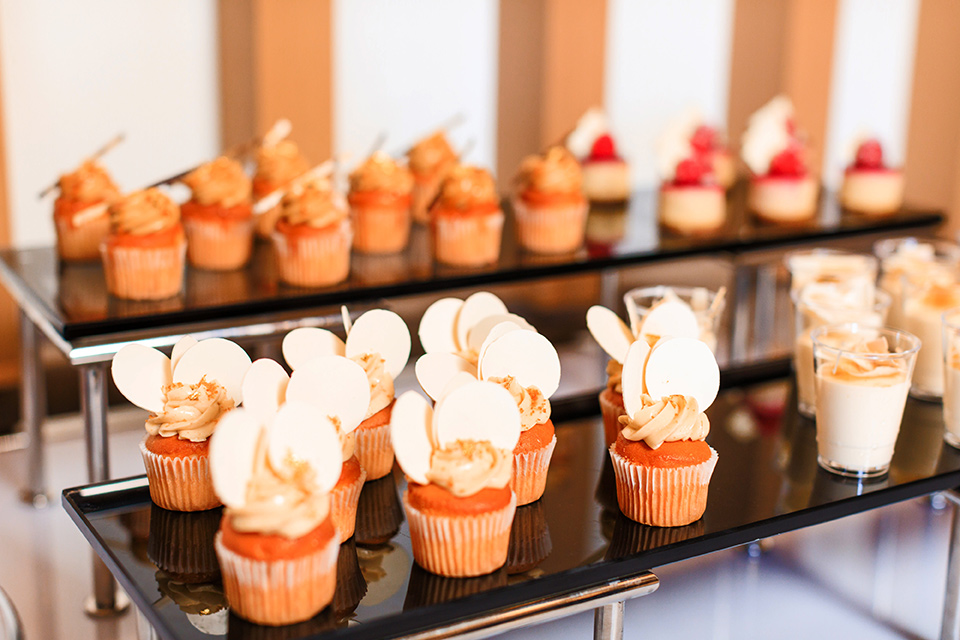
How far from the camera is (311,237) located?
2.19m

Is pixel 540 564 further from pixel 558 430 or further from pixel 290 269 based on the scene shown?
pixel 290 269

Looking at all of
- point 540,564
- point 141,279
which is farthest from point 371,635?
point 141,279

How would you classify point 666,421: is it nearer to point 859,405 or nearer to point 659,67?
point 859,405

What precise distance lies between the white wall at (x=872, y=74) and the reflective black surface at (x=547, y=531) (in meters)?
3.02

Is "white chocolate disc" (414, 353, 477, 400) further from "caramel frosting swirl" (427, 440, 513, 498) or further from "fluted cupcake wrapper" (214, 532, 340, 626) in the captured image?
"fluted cupcake wrapper" (214, 532, 340, 626)

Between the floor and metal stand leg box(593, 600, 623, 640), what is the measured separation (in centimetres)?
46

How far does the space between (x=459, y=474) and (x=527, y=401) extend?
0.69ft

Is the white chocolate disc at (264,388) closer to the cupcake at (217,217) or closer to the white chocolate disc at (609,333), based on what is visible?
the white chocolate disc at (609,333)

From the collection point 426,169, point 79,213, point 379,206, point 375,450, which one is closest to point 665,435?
point 375,450

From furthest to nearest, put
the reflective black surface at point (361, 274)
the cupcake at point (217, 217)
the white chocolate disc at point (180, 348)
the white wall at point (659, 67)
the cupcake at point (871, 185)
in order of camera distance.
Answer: the white wall at point (659, 67) < the cupcake at point (871, 185) < the cupcake at point (217, 217) < the reflective black surface at point (361, 274) < the white chocolate disc at point (180, 348)

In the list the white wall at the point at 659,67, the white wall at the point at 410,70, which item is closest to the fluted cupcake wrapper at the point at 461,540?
the white wall at the point at 410,70

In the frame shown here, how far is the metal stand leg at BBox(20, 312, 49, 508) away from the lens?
7.82ft

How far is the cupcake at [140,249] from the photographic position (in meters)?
2.05

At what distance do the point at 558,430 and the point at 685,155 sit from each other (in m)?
1.63
